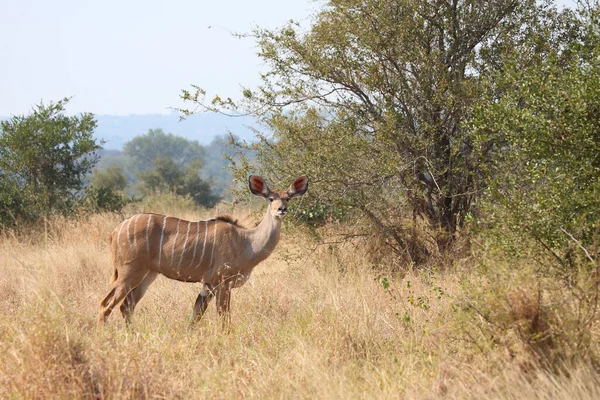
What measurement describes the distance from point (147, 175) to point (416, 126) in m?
21.4

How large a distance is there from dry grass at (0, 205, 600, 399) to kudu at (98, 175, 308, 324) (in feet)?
0.75

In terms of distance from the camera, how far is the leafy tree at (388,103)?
25.6 ft

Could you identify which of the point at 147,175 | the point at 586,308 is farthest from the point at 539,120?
the point at 147,175

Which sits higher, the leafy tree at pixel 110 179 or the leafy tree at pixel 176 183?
the leafy tree at pixel 176 183

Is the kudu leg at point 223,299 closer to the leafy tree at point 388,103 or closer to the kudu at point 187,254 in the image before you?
the kudu at point 187,254

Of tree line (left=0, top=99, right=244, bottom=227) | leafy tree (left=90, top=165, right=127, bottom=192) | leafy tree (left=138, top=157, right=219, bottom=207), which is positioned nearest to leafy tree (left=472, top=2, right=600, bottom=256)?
tree line (left=0, top=99, right=244, bottom=227)

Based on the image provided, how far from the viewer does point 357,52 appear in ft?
26.4

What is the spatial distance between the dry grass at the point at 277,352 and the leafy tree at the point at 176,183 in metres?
17.0

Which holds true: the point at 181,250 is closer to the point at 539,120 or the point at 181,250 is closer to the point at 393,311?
the point at 393,311

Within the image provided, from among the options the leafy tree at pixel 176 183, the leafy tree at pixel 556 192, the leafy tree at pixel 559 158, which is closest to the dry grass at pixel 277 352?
the leafy tree at pixel 556 192

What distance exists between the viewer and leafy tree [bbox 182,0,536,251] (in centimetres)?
780

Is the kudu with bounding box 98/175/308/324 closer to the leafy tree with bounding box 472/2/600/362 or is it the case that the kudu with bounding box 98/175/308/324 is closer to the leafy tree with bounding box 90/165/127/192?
the leafy tree with bounding box 472/2/600/362

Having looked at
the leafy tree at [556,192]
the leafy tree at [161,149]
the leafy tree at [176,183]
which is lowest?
the leafy tree at [161,149]

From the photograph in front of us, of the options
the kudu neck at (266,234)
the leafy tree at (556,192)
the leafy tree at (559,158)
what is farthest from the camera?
the kudu neck at (266,234)
